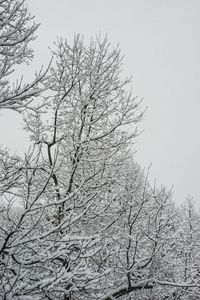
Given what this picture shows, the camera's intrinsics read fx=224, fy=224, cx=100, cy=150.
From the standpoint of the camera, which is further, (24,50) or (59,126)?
(59,126)

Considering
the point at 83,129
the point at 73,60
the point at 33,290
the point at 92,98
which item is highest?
the point at 73,60

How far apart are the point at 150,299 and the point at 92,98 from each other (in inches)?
190

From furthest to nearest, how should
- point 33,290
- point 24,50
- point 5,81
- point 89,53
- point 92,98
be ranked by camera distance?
point 89,53 < point 92,98 < point 24,50 < point 5,81 < point 33,290

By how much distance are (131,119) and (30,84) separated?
282 cm

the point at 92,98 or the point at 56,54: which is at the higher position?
the point at 56,54

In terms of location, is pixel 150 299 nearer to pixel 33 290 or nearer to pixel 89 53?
pixel 33 290

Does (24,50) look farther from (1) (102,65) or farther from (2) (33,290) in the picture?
(2) (33,290)

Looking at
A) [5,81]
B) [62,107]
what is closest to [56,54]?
[62,107]

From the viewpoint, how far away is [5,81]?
2.64m

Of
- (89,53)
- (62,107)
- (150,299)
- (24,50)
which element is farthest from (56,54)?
(150,299)

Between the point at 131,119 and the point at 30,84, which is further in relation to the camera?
the point at 131,119

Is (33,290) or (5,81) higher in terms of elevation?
(5,81)

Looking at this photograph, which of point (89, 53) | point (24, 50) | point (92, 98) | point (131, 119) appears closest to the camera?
point (24, 50)

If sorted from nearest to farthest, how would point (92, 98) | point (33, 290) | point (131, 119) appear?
point (33, 290) → point (131, 119) → point (92, 98)
